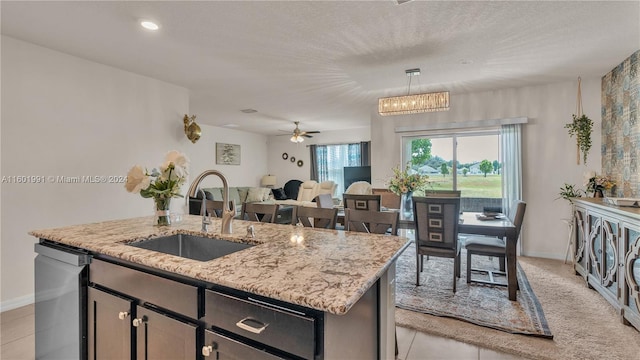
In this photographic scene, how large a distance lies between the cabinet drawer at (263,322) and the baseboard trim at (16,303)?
2970 mm

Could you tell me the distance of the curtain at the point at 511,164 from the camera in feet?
14.4

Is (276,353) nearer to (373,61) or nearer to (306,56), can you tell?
(306,56)

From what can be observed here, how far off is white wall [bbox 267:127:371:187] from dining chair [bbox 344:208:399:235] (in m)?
6.29

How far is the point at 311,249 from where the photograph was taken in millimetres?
1432

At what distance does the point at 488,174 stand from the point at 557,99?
1.38 m

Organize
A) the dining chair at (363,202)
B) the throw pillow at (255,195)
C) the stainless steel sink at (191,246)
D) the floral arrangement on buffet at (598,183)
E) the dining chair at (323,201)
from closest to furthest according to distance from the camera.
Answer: the stainless steel sink at (191,246) < the dining chair at (363,202) < the floral arrangement on buffet at (598,183) < the dining chair at (323,201) < the throw pillow at (255,195)

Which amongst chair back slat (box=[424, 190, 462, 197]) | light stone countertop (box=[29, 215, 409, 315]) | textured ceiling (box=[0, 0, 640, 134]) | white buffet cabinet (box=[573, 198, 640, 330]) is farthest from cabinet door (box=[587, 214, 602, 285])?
light stone countertop (box=[29, 215, 409, 315])

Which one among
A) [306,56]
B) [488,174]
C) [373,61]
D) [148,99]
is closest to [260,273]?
[306,56]

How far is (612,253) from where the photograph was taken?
2619 millimetres

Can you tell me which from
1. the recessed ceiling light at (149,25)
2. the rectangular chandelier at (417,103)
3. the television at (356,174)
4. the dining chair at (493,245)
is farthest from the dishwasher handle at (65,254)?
the television at (356,174)

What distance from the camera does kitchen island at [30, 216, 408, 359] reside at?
0.92 metres

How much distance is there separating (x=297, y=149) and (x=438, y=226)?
6.73 meters

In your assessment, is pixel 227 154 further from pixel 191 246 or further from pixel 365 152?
pixel 191 246

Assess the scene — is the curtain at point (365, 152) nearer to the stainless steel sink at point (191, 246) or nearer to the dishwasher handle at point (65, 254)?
the stainless steel sink at point (191, 246)
